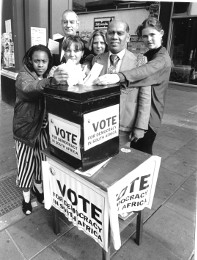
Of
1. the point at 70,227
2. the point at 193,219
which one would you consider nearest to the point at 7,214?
the point at 70,227

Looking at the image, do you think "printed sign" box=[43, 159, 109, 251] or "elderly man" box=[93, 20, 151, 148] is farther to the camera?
"elderly man" box=[93, 20, 151, 148]

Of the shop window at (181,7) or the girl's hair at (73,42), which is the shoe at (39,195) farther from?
the shop window at (181,7)

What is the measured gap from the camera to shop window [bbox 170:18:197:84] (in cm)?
949

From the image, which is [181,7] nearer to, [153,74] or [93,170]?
[153,74]

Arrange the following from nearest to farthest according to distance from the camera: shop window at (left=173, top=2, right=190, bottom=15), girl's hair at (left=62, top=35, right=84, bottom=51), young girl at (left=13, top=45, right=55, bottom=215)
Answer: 1. young girl at (left=13, top=45, right=55, bottom=215)
2. girl's hair at (left=62, top=35, right=84, bottom=51)
3. shop window at (left=173, top=2, right=190, bottom=15)

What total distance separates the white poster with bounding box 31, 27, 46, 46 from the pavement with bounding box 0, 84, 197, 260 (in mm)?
2756

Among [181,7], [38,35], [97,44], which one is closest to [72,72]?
[97,44]

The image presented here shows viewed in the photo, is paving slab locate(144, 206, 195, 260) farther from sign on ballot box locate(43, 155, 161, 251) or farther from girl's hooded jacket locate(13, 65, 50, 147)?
girl's hooded jacket locate(13, 65, 50, 147)

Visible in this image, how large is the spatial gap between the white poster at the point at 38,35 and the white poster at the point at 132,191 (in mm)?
4318

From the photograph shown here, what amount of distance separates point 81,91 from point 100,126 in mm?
268

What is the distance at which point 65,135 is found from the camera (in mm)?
1548

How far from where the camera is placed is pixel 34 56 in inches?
78.5

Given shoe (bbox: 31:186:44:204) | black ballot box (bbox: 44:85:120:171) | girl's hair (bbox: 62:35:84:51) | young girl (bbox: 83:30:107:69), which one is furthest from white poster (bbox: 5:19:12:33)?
black ballot box (bbox: 44:85:120:171)

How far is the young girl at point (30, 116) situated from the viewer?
6.32 feet
